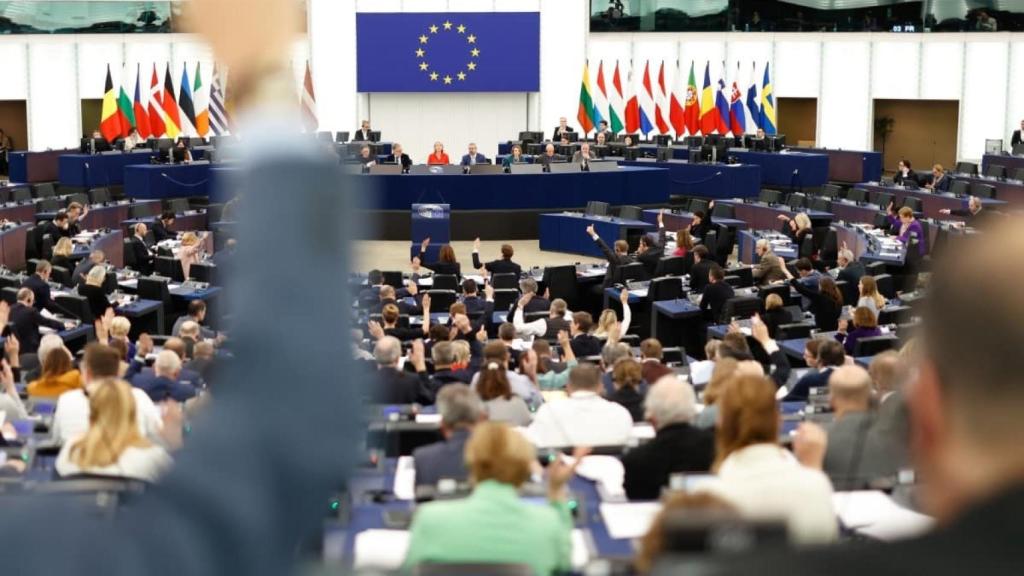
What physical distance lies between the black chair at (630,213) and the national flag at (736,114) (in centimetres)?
763

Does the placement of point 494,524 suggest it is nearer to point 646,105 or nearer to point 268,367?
point 268,367

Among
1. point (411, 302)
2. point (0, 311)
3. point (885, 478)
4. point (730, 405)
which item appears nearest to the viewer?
point (730, 405)

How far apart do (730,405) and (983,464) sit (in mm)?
4233

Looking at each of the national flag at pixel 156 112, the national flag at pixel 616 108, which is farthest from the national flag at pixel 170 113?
the national flag at pixel 616 108

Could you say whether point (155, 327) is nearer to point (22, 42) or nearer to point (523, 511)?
point (523, 511)

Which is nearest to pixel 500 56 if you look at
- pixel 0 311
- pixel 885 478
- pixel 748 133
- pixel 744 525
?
pixel 748 133

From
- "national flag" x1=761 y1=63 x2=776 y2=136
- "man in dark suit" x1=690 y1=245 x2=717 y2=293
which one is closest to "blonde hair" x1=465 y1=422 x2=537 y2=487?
"man in dark suit" x1=690 y1=245 x2=717 y2=293

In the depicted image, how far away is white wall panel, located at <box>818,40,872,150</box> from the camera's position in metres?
33.9

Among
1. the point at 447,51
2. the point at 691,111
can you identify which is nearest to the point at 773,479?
the point at 691,111

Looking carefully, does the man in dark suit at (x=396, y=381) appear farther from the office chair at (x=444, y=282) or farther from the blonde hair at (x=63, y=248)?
the blonde hair at (x=63, y=248)

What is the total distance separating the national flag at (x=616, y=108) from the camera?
97.6ft

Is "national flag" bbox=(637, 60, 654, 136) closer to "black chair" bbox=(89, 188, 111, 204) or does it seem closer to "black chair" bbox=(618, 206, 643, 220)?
"black chair" bbox=(618, 206, 643, 220)

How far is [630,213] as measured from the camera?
74.1ft

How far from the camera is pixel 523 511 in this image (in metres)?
4.41
